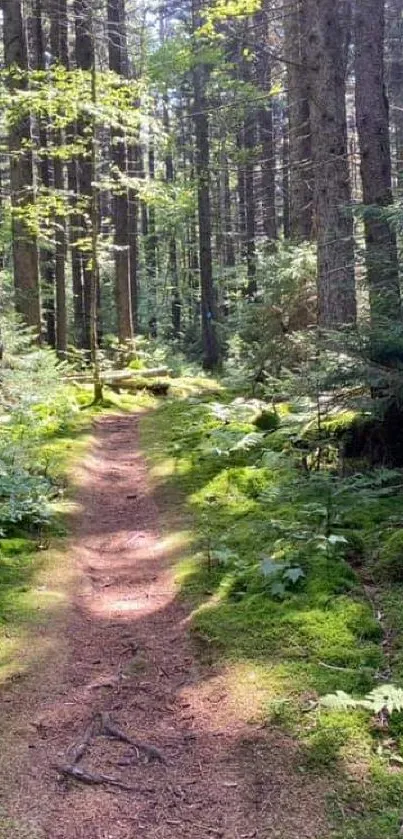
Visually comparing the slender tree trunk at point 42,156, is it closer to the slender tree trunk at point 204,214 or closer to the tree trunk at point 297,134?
the slender tree trunk at point 204,214

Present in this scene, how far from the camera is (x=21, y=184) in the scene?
14.6 m

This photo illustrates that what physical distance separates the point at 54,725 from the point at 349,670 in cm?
161

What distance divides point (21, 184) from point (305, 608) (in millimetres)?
12632

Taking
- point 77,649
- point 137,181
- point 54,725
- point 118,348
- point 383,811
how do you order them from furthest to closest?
point 118,348
point 137,181
point 77,649
point 54,725
point 383,811

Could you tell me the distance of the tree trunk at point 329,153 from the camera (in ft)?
28.3

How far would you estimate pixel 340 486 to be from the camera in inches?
223

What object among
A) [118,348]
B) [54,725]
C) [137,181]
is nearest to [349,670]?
[54,725]

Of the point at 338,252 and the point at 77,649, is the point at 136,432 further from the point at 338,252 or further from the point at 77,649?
the point at 77,649

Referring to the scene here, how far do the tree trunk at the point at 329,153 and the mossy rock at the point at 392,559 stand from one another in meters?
4.12

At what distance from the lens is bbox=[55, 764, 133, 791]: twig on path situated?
10.5 ft

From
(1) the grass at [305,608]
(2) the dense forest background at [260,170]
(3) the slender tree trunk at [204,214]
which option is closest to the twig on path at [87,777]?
(1) the grass at [305,608]

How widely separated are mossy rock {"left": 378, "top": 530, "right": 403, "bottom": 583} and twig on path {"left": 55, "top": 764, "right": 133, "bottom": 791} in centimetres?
240

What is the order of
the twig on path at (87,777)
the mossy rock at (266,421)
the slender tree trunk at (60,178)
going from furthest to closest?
the slender tree trunk at (60,178), the mossy rock at (266,421), the twig on path at (87,777)

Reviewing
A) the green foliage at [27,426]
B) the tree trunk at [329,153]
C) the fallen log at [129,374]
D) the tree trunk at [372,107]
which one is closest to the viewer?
the green foliage at [27,426]
